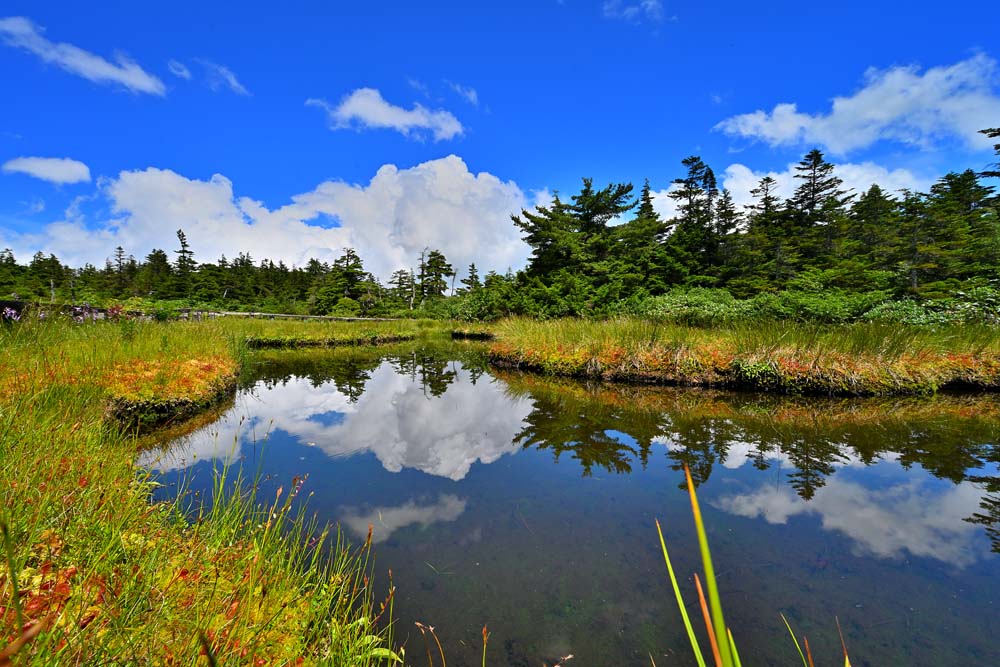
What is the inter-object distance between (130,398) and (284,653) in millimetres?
5421

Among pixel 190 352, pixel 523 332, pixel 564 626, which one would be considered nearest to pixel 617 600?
pixel 564 626

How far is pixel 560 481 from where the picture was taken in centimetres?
447

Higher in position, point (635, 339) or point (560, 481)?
point (635, 339)

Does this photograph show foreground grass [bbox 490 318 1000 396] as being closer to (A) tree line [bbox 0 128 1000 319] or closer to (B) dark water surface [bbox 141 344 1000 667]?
(B) dark water surface [bbox 141 344 1000 667]

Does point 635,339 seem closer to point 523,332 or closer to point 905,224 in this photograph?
point 523,332


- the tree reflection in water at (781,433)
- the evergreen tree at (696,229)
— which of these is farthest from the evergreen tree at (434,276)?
the tree reflection in water at (781,433)

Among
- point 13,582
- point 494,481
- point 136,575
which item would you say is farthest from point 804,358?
point 13,582

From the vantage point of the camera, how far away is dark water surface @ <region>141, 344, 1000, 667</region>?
2.51 m

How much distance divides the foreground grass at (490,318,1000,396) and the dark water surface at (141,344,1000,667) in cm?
71

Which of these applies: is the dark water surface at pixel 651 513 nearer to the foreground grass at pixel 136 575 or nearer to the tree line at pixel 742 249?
the foreground grass at pixel 136 575

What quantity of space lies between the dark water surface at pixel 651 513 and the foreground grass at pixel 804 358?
713 millimetres

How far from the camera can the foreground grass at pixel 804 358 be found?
7887mm

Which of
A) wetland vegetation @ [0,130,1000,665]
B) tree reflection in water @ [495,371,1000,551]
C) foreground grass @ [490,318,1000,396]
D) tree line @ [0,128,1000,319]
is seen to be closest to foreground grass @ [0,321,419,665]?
wetland vegetation @ [0,130,1000,665]

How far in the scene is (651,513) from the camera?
3756mm
